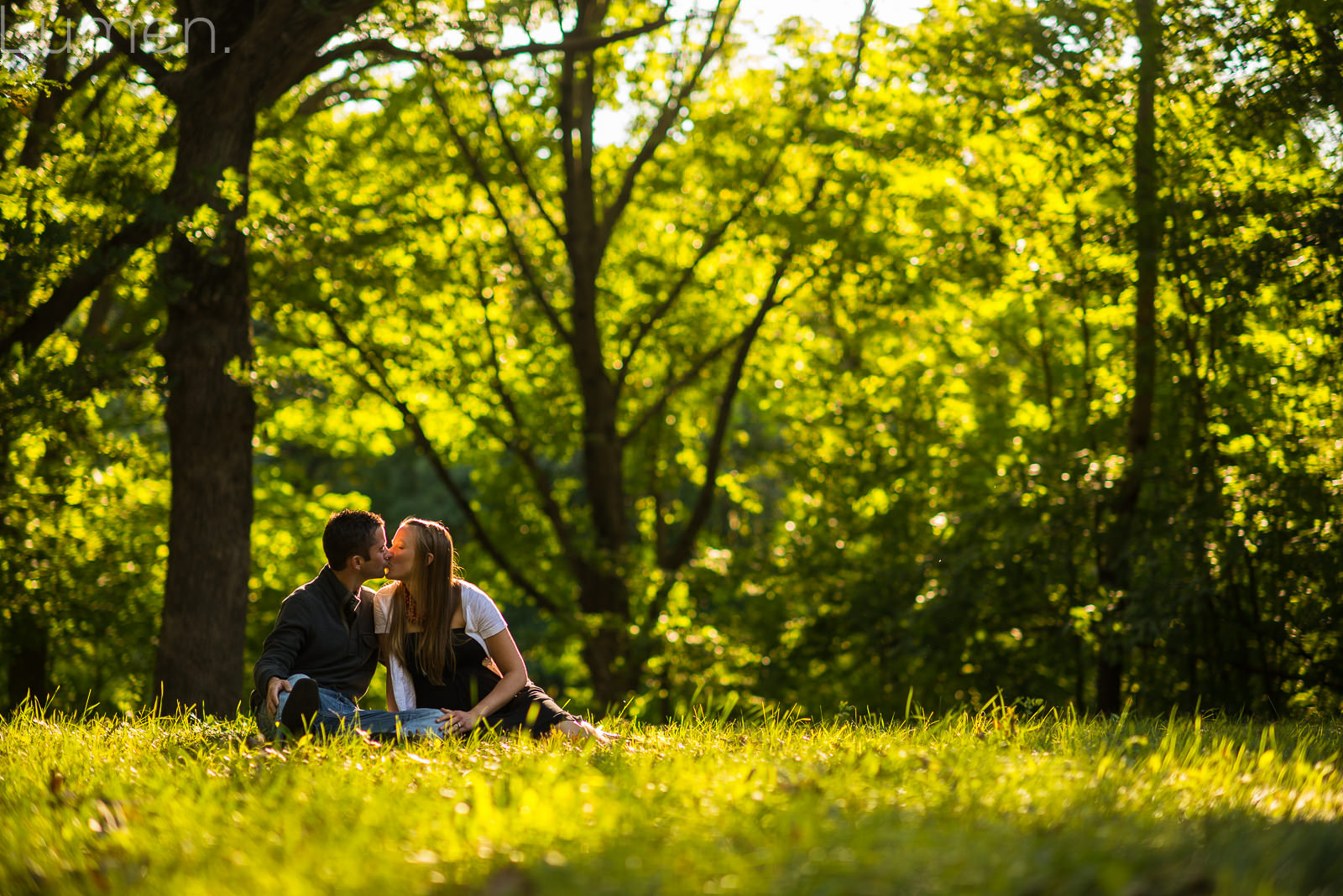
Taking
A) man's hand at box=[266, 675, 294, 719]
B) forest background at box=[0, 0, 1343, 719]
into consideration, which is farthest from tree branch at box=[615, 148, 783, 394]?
man's hand at box=[266, 675, 294, 719]

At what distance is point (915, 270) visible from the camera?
13320 mm

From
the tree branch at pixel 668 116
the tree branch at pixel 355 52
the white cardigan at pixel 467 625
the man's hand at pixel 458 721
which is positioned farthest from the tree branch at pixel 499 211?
the man's hand at pixel 458 721

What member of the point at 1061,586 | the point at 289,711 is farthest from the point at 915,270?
the point at 289,711

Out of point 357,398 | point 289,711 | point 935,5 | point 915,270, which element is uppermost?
point 935,5

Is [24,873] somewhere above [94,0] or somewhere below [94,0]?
below

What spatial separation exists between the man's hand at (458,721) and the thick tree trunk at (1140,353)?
5.23m

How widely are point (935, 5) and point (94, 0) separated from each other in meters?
7.11

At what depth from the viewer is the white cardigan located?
6.08m

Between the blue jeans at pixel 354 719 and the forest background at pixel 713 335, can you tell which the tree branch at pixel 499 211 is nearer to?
the forest background at pixel 713 335

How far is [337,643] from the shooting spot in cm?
602

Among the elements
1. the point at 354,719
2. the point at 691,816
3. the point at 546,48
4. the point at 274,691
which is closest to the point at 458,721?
the point at 354,719

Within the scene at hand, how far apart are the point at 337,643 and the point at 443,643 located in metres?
0.54

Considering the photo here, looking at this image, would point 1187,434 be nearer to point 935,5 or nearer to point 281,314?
point 935,5

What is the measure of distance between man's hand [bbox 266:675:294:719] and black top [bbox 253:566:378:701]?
0.42ft
